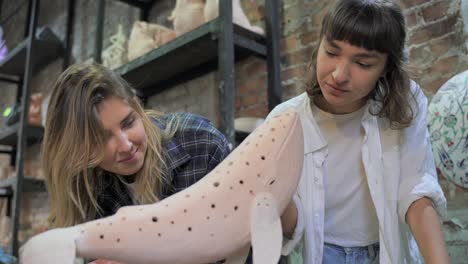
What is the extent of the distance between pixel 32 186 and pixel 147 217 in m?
2.17

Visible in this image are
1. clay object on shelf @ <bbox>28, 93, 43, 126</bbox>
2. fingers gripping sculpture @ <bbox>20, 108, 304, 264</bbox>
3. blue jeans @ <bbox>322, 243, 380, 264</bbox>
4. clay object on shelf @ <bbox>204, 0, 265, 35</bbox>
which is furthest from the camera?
clay object on shelf @ <bbox>28, 93, 43, 126</bbox>

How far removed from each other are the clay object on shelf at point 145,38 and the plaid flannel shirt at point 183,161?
88 cm

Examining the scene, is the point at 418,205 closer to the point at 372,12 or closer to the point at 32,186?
the point at 372,12

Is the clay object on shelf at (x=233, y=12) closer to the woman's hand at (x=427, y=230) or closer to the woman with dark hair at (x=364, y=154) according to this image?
the woman with dark hair at (x=364, y=154)

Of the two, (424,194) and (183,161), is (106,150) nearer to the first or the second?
(183,161)

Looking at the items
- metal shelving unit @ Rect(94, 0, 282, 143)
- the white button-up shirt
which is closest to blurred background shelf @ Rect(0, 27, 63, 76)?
metal shelving unit @ Rect(94, 0, 282, 143)

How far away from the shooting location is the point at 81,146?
64cm

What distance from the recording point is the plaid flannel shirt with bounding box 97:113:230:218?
0.75 meters

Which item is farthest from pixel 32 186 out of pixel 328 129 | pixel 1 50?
pixel 328 129

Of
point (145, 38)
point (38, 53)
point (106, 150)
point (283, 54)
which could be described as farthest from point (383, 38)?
point (38, 53)

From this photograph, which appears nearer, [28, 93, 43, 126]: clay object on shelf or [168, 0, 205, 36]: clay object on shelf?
[168, 0, 205, 36]: clay object on shelf

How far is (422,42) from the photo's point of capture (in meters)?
1.17

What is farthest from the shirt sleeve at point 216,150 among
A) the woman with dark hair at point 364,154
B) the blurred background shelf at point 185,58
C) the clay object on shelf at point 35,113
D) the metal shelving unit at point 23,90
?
the clay object on shelf at point 35,113

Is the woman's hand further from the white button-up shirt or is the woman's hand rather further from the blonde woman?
the blonde woman
